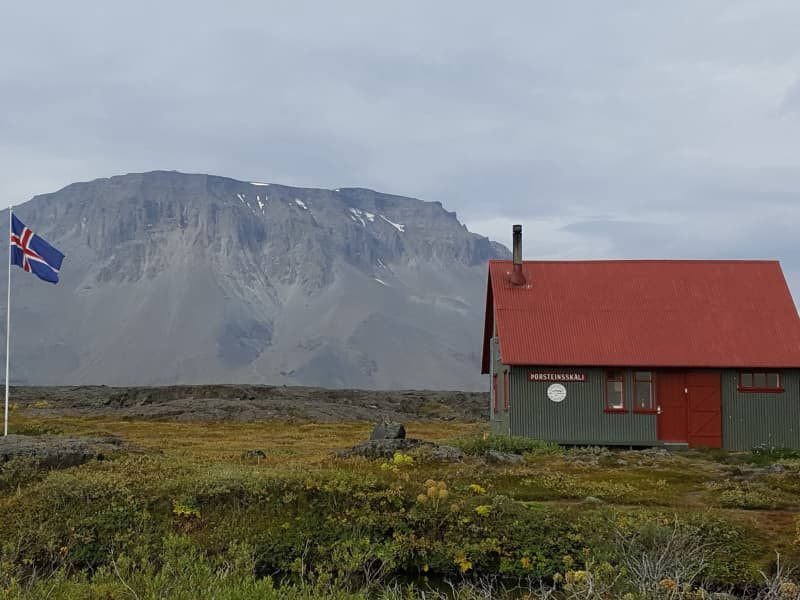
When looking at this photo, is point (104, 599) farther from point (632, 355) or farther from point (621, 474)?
point (632, 355)

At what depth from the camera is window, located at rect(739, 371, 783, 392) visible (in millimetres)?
34438

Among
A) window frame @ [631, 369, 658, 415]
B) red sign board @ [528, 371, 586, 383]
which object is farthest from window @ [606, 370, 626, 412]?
red sign board @ [528, 371, 586, 383]

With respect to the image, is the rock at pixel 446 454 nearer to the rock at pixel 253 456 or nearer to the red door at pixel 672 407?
the rock at pixel 253 456

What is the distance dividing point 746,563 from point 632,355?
60.0 ft

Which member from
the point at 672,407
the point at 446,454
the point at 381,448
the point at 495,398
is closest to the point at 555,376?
the point at 672,407

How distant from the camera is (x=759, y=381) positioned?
114 feet

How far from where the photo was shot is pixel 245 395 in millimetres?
89750

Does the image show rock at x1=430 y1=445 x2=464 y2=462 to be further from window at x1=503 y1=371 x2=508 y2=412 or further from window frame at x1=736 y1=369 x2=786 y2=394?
window frame at x1=736 y1=369 x2=786 y2=394

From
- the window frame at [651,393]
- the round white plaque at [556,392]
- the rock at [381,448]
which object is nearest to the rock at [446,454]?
the rock at [381,448]

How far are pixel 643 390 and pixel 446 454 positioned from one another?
10938mm

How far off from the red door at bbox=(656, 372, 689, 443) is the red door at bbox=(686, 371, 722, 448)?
22 cm

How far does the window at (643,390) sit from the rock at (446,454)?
944 cm

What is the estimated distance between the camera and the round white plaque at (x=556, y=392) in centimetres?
3466

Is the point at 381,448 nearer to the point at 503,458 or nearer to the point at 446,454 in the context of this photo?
the point at 446,454
